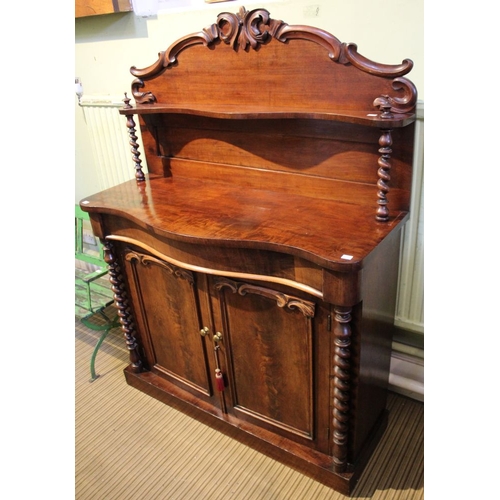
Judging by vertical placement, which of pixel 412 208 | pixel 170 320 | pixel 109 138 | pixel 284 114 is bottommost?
pixel 170 320

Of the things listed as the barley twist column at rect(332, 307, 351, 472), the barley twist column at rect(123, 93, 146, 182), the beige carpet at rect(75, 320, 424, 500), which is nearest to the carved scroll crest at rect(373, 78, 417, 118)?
the barley twist column at rect(332, 307, 351, 472)

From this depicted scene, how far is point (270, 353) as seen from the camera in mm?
1469

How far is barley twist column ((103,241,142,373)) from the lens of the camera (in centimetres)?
176

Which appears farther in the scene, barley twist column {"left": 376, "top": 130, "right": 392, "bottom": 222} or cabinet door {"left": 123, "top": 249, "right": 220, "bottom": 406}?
cabinet door {"left": 123, "top": 249, "right": 220, "bottom": 406}

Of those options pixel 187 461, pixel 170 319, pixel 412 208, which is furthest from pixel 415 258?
pixel 187 461

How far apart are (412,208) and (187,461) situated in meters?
1.26

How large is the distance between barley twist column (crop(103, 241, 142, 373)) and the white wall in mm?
832

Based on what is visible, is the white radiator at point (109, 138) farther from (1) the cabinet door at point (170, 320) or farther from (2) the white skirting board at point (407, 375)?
(2) the white skirting board at point (407, 375)

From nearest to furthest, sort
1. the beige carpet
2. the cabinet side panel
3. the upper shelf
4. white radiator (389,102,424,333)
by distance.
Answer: the upper shelf < the cabinet side panel < white radiator (389,102,424,333) < the beige carpet

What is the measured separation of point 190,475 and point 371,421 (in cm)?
70

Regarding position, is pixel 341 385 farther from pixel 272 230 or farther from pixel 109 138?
pixel 109 138

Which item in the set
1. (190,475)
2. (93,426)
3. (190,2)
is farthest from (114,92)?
(190,475)

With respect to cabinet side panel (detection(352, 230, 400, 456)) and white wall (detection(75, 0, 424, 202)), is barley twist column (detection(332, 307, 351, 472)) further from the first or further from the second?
white wall (detection(75, 0, 424, 202))
